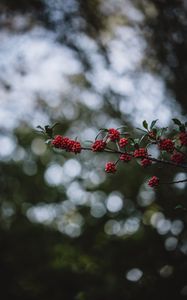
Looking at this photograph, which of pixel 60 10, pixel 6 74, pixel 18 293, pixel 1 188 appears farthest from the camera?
pixel 1 188

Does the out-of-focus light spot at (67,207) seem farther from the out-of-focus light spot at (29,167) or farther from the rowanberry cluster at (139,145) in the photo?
the rowanberry cluster at (139,145)

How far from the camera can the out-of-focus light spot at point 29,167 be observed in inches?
477

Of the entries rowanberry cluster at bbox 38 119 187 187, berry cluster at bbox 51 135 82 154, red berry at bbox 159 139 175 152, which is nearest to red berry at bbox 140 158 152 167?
rowanberry cluster at bbox 38 119 187 187

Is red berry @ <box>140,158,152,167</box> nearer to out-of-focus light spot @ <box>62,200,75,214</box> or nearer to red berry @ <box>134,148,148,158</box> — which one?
red berry @ <box>134,148,148,158</box>

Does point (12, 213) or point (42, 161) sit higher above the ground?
point (42, 161)

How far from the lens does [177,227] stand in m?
4.87

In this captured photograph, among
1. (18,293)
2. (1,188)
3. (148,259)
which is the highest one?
(148,259)

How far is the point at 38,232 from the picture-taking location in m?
10.2

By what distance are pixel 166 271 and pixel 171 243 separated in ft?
2.73

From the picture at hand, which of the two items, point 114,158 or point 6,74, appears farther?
point 114,158

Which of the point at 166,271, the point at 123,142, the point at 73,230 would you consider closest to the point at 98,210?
the point at 73,230

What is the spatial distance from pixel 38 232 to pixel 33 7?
23.6 feet

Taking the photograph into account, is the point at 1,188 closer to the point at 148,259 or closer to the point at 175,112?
the point at 148,259

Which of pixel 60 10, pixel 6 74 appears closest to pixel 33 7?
pixel 60 10
